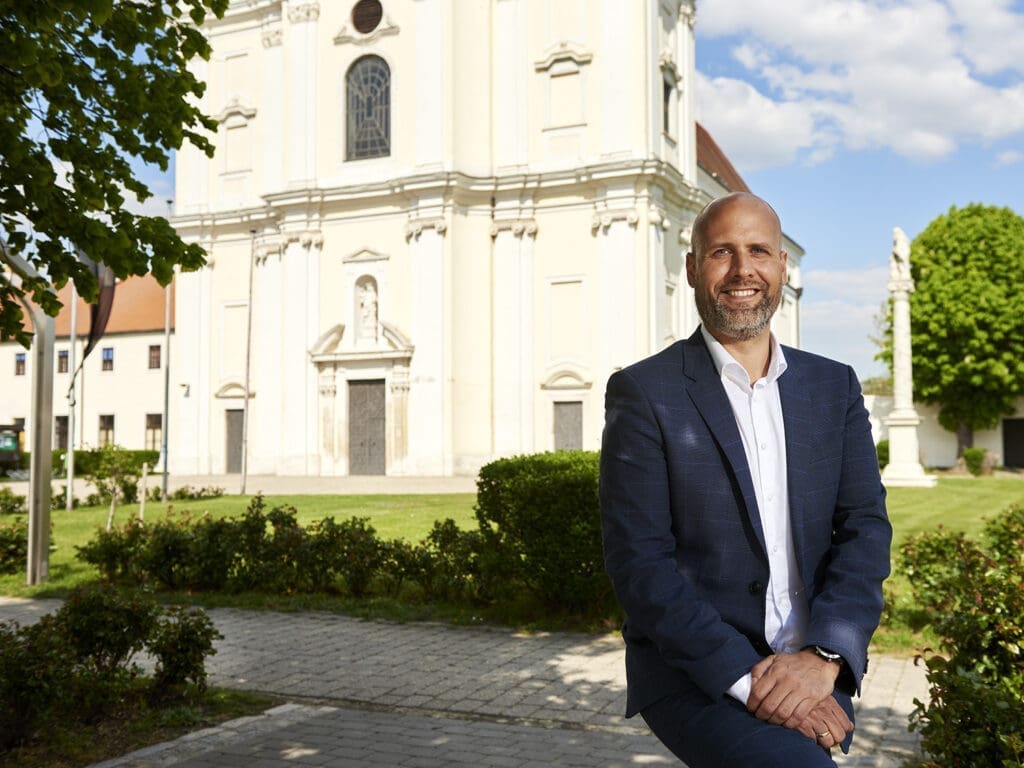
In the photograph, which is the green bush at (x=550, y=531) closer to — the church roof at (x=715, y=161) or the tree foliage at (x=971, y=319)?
the tree foliage at (x=971, y=319)

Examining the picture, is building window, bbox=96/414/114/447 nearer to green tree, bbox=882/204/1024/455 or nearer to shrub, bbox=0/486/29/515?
shrub, bbox=0/486/29/515

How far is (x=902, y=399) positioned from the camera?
32.0 meters

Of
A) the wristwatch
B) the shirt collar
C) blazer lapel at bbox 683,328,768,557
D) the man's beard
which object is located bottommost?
the wristwatch

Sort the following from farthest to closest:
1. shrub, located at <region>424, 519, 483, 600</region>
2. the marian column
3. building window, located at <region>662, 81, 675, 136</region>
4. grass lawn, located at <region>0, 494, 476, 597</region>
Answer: building window, located at <region>662, 81, 675, 136</region>, the marian column, grass lawn, located at <region>0, 494, 476, 597</region>, shrub, located at <region>424, 519, 483, 600</region>

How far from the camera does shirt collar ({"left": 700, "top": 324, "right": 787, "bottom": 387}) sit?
110 inches

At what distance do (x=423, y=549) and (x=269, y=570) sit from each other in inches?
69.8

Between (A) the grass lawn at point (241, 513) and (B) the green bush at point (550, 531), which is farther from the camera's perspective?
(A) the grass lawn at point (241, 513)

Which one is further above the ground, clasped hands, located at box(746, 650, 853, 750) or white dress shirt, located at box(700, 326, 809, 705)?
white dress shirt, located at box(700, 326, 809, 705)

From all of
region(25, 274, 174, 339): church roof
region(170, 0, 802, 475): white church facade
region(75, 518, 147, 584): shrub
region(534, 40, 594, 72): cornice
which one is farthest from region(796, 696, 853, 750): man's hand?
region(25, 274, 174, 339): church roof

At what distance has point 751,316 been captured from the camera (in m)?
2.77

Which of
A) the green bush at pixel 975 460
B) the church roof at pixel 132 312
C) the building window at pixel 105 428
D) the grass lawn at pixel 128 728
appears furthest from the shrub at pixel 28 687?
the building window at pixel 105 428

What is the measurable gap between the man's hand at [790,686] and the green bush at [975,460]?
4312 cm

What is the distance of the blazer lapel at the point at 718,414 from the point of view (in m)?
2.63

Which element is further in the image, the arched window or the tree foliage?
the tree foliage
